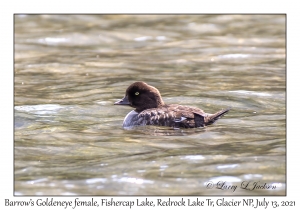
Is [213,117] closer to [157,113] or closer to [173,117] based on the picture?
[173,117]

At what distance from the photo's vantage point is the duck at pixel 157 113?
11.2 meters

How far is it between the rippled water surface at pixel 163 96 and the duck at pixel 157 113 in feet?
0.44

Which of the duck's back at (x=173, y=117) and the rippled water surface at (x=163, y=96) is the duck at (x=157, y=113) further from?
the rippled water surface at (x=163, y=96)

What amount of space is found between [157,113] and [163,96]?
268 centimetres

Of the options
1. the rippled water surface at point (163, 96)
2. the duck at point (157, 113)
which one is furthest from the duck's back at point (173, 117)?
the rippled water surface at point (163, 96)

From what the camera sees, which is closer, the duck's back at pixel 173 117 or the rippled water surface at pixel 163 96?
the rippled water surface at pixel 163 96

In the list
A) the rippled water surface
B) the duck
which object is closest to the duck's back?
the duck

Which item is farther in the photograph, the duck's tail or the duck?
the duck's tail

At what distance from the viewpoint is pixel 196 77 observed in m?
16.0

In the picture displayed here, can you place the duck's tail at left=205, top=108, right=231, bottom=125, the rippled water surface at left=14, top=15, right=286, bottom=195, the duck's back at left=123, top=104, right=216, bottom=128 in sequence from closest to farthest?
the rippled water surface at left=14, top=15, right=286, bottom=195
the duck's back at left=123, top=104, right=216, bottom=128
the duck's tail at left=205, top=108, right=231, bottom=125

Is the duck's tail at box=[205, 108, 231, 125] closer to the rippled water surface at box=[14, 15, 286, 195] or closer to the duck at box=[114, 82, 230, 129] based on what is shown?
the duck at box=[114, 82, 230, 129]

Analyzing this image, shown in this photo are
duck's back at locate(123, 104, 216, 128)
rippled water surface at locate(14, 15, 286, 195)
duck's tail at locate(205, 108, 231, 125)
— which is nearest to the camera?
rippled water surface at locate(14, 15, 286, 195)

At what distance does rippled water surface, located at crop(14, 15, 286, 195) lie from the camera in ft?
29.4

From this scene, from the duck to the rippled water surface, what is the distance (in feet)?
Result: 0.44
